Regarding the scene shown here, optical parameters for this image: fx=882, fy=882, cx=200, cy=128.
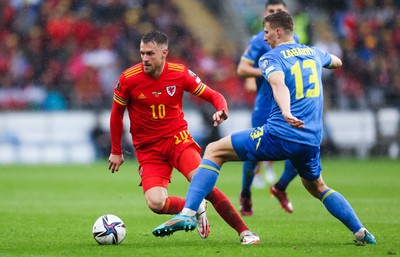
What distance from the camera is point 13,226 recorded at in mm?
9977

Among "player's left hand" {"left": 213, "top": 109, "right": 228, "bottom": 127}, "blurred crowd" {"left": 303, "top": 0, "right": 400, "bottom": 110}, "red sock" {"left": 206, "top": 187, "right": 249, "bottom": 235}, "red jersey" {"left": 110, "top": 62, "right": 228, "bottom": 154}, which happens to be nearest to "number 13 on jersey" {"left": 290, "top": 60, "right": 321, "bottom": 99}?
"player's left hand" {"left": 213, "top": 109, "right": 228, "bottom": 127}

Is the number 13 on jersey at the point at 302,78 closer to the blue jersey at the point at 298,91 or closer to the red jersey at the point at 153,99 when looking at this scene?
the blue jersey at the point at 298,91

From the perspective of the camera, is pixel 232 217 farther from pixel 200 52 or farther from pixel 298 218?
pixel 200 52

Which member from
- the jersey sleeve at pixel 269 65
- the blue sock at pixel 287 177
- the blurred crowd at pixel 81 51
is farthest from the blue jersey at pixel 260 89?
the blurred crowd at pixel 81 51

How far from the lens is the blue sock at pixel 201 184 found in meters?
7.60

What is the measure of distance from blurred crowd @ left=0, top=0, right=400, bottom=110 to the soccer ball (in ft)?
50.4

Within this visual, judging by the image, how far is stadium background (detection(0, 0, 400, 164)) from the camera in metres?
23.2

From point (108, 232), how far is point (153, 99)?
141 cm

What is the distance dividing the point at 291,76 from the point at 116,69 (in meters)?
17.5

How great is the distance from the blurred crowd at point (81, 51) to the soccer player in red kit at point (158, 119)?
1472cm

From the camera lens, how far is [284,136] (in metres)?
7.53

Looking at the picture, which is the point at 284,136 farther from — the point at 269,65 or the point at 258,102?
the point at 258,102

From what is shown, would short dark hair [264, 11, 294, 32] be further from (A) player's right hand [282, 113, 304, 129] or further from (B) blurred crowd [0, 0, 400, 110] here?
(B) blurred crowd [0, 0, 400, 110]

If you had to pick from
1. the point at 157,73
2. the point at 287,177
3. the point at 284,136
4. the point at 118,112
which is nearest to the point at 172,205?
the point at 118,112
